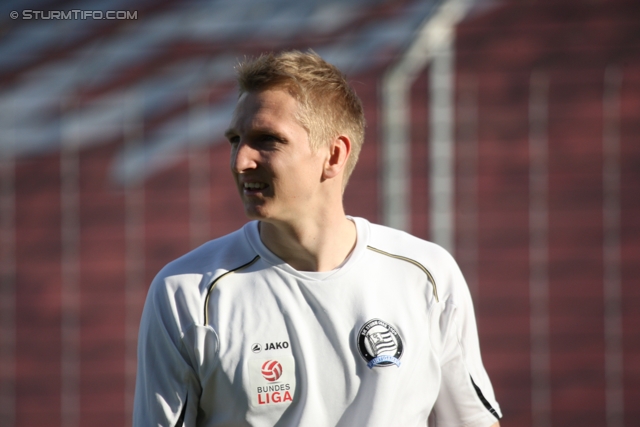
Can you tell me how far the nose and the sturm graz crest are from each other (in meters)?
0.49

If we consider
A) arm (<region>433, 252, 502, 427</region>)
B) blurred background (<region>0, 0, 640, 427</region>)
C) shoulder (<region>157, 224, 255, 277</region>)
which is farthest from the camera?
blurred background (<region>0, 0, 640, 427</region>)

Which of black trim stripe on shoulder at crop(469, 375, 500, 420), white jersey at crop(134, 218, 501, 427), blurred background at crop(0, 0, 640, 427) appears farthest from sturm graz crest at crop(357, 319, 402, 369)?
blurred background at crop(0, 0, 640, 427)

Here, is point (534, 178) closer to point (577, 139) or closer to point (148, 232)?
point (577, 139)

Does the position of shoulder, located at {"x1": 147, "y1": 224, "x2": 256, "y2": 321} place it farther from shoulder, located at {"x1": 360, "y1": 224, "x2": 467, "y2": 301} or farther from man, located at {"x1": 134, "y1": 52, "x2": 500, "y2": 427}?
shoulder, located at {"x1": 360, "y1": 224, "x2": 467, "y2": 301}

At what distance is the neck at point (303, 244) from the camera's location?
205cm

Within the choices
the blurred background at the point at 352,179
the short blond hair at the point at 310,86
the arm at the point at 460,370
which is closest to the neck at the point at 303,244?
the short blond hair at the point at 310,86

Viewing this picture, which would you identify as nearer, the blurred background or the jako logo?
the jako logo

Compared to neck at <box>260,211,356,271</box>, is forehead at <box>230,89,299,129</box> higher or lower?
higher

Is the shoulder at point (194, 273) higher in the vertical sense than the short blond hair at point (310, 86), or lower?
lower

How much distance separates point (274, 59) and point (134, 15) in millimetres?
2993

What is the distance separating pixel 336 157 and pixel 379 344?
1.66ft

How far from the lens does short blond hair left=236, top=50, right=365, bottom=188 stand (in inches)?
79.0

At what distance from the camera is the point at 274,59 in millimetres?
2025

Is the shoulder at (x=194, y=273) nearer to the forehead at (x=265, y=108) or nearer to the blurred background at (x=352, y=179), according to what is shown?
the forehead at (x=265, y=108)
